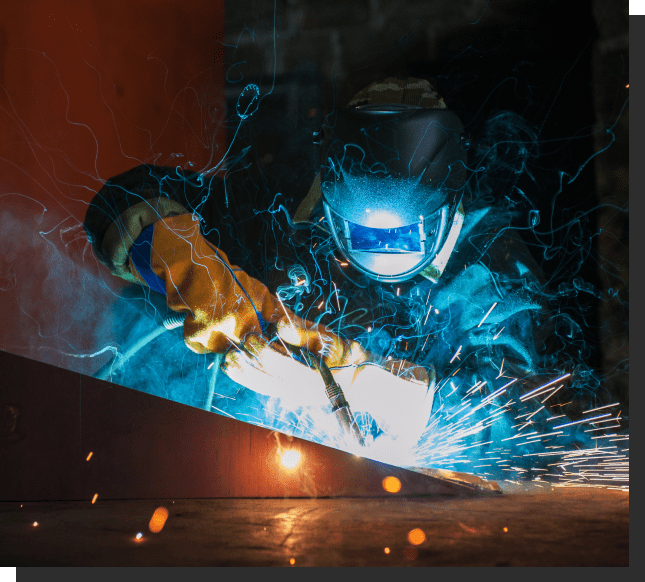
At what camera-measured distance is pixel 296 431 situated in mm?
1627

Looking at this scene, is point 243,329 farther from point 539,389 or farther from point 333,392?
point 539,389

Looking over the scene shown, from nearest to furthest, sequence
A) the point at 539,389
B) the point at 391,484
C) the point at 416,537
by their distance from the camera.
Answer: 1. the point at 416,537
2. the point at 391,484
3. the point at 539,389

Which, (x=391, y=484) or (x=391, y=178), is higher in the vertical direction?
(x=391, y=178)

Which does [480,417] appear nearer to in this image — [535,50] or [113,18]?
[535,50]

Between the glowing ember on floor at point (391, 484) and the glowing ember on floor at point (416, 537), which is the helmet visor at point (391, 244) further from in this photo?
the glowing ember on floor at point (416, 537)

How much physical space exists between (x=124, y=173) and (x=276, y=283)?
2.27 ft

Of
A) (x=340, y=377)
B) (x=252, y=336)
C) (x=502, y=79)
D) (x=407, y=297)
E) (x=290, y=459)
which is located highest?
(x=502, y=79)

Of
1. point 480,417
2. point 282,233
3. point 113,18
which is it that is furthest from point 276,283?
point 113,18

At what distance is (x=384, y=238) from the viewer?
1.62 metres

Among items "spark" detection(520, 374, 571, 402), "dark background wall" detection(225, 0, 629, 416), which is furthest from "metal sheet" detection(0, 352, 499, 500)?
"dark background wall" detection(225, 0, 629, 416)

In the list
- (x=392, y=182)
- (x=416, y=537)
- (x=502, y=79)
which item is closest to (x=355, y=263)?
(x=392, y=182)

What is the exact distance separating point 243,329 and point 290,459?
0.59m

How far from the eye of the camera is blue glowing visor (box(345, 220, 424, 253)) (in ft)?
5.30

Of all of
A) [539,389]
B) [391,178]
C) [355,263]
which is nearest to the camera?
[391,178]
